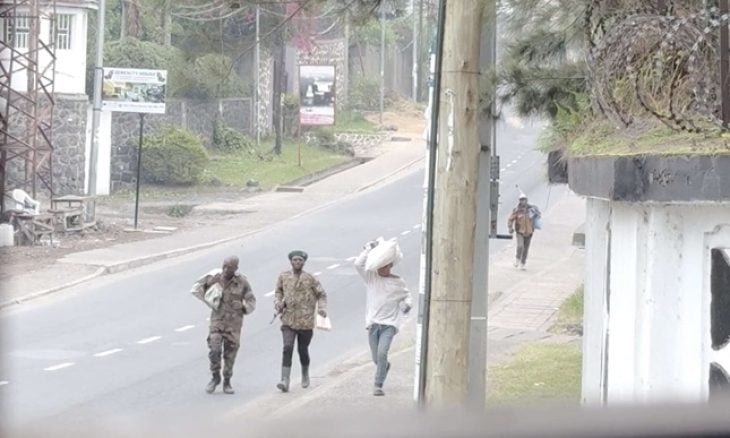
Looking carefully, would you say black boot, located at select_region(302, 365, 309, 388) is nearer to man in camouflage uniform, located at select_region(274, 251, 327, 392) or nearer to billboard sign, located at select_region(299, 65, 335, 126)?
man in camouflage uniform, located at select_region(274, 251, 327, 392)

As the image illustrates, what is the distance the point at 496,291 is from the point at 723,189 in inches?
626

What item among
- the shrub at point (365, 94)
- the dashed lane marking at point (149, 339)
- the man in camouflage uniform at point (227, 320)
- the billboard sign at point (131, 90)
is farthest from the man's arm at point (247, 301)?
the shrub at point (365, 94)

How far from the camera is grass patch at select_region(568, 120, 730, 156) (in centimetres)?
593

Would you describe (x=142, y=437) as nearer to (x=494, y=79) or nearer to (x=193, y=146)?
(x=494, y=79)

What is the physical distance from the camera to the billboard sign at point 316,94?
42969mm

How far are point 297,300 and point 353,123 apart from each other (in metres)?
38.8

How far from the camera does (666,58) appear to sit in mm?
6574

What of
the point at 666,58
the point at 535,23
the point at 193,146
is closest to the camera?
the point at 666,58

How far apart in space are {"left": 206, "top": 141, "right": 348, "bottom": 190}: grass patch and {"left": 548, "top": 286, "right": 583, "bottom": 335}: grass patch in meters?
19.3

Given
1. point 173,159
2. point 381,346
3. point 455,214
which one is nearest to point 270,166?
point 173,159

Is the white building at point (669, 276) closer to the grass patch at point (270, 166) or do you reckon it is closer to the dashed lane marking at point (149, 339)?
the dashed lane marking at point (149, 339)

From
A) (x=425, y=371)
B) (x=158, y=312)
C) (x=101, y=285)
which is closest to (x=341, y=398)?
(x=425, y=371)

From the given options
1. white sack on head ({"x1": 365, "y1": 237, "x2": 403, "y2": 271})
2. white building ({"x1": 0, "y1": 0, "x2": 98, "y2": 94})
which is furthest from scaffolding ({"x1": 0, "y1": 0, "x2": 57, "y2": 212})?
white sack on head ({"x1": 365, "y1": 237, "x2": 403, "y2": 271})

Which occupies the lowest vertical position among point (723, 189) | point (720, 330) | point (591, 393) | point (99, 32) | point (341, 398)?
point (341, 398)
